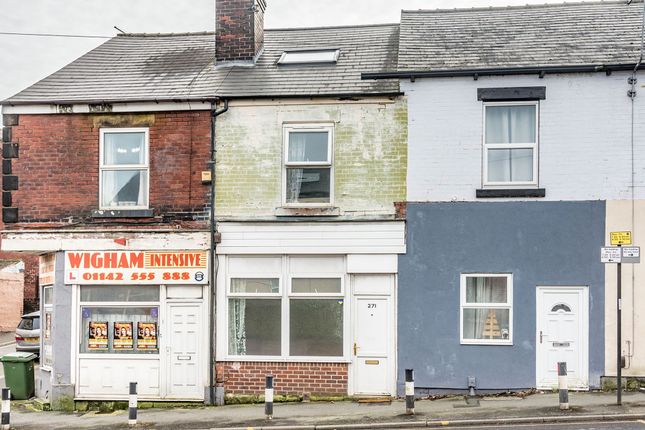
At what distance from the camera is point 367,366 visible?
15.3 metres

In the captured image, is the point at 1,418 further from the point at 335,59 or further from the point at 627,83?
the point at 627,83

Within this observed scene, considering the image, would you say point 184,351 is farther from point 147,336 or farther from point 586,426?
point 586,426

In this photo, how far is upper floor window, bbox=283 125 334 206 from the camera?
622 inches

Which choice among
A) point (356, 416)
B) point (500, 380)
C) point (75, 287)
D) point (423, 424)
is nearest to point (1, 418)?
point (75, 287)

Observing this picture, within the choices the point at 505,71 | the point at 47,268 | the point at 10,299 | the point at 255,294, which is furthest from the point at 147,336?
the point at 10,299

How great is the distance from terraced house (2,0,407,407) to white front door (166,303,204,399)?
0.03 metres

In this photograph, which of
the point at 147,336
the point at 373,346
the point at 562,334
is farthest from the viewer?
the point at 147,336

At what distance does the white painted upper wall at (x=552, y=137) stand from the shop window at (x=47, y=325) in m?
8.29

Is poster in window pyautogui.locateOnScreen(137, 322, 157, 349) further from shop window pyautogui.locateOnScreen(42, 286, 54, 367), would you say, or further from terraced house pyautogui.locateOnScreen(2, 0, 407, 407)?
shop window pyautogui.locateOnScreen(42, 286, 54, 367)

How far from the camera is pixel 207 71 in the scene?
17.5m

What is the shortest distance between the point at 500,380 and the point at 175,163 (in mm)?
7819

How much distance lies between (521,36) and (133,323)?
402 inches

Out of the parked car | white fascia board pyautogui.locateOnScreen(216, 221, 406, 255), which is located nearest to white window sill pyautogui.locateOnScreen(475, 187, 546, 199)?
white fascia board pyautogui.locateOnScreen(216, 221, 406, 255)

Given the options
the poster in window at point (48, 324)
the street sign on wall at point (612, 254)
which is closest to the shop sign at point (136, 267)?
the poster in window at point (48, 324)
